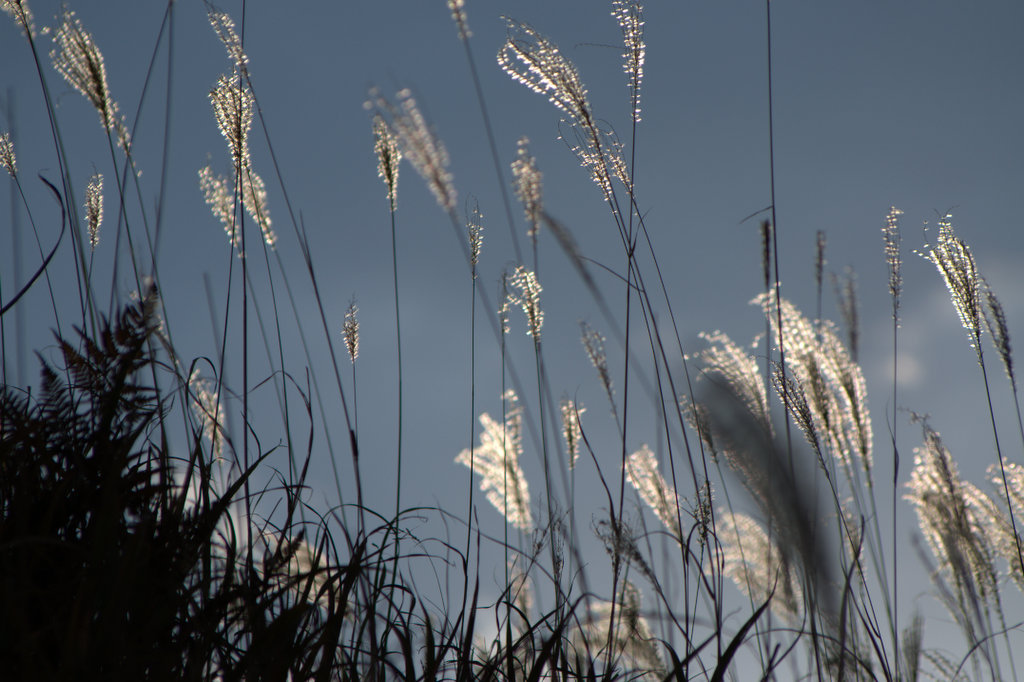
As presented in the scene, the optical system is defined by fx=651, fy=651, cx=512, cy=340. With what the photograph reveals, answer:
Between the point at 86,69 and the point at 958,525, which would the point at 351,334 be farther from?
the point at 958,525

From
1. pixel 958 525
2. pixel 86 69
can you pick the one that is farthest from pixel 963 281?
pixel 86 69

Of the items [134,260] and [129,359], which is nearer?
[129,359]

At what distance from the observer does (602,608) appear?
1790 mm

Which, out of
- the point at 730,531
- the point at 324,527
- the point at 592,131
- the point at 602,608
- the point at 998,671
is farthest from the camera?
the point at 730,531

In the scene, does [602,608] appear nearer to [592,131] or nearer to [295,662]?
[295,662]

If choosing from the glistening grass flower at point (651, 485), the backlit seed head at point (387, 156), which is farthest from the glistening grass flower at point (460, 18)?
the glistening grass flower at point (651, 485)

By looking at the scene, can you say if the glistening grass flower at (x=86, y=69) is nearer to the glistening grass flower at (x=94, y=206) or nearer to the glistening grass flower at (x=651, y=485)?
the glistening grass flower at (x=94, y=206)

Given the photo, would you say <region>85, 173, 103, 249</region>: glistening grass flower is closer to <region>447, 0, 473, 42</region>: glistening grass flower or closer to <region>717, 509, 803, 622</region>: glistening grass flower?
<region>447, 0, 473, 42</region>: glistening grass flower

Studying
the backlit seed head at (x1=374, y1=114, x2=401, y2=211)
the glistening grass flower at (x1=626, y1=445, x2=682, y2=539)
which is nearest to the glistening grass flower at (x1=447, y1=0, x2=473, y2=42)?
the backlit seed head at (x1=374, y1=114, x2=401, y2=211)

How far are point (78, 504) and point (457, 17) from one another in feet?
4.36

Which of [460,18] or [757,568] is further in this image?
[757,568]

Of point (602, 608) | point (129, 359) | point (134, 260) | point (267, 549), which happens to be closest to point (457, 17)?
point (134, 260)

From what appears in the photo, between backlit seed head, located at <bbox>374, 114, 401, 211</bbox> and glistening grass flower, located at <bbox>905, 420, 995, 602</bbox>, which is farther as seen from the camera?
glistening grass flower, located at <bbox>905, 420, 995, 602</bbox>

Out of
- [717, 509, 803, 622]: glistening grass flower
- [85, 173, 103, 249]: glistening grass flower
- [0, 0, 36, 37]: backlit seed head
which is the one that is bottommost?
[717, 509, 803, 622]: glistening grass flower
